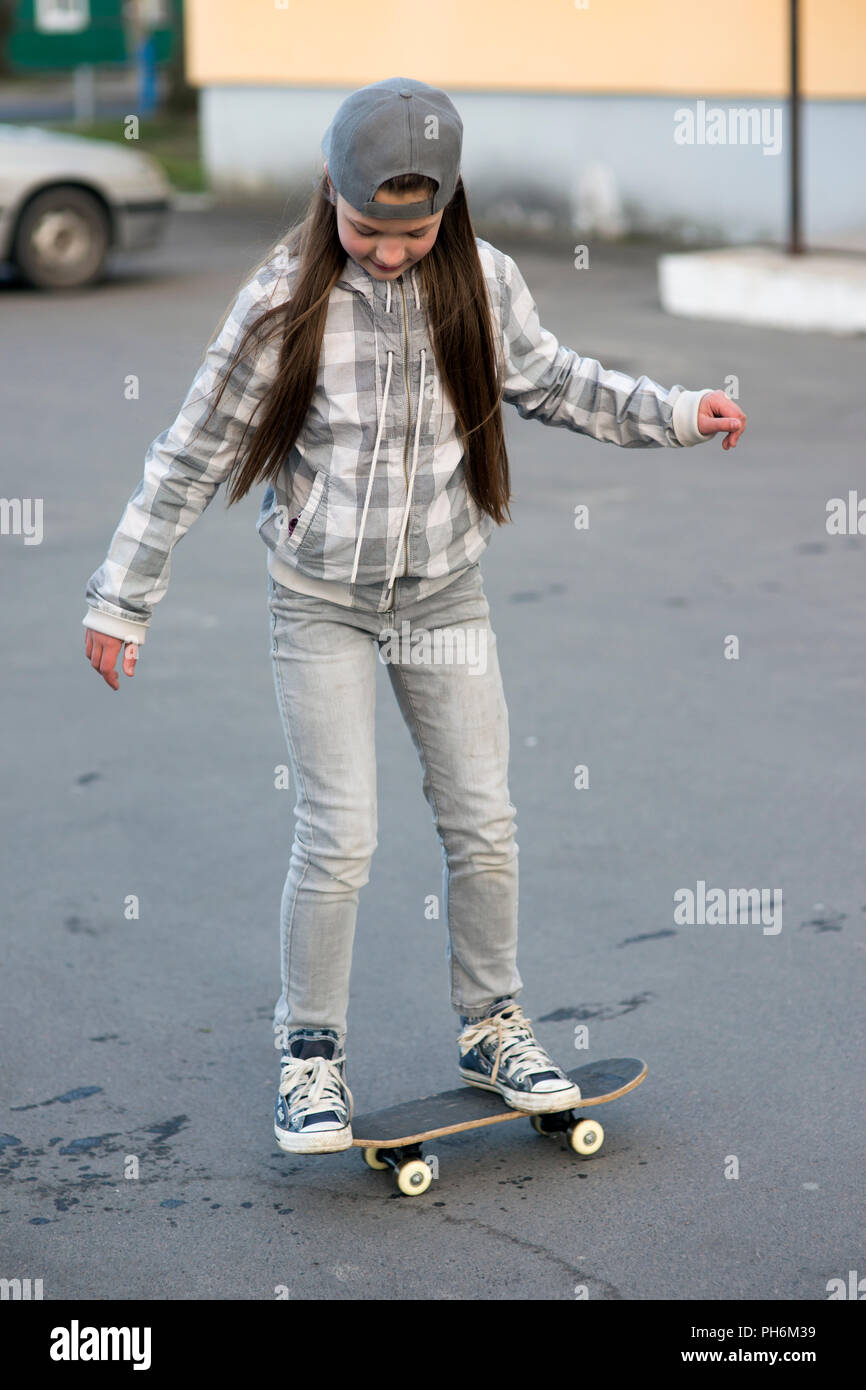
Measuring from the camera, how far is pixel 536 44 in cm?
1641

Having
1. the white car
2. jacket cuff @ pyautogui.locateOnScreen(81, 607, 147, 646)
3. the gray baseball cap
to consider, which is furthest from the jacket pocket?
the white car

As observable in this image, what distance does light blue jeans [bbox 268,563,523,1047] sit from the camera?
10.5ft

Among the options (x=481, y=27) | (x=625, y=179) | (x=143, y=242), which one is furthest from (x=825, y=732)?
(x=481, y=27)

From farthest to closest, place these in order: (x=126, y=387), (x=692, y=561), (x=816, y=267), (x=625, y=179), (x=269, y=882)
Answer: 1. (x=625, y=179)
2. (x=816, y=267)
3. (x=126, y=387)
4. (x=692, y=561)
5. (x=269, y=882)

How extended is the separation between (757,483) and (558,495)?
0.93m

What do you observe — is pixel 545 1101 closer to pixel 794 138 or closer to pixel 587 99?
pixel 794 138

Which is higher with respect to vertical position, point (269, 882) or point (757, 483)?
point (757, 483)

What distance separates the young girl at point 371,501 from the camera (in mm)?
3006

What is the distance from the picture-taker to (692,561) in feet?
23.7

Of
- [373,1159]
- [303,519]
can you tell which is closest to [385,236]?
[303,519]

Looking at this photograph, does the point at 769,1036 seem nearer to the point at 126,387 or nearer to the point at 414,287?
A: the point at 414,287

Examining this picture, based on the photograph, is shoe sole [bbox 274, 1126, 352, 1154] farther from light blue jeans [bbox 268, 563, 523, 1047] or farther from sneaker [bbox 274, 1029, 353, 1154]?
light blue jeans [bbox 268, 563, 523, 1047]

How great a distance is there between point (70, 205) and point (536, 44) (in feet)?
17.0

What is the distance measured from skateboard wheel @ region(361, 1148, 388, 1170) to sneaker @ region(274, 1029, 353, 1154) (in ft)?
0.30
